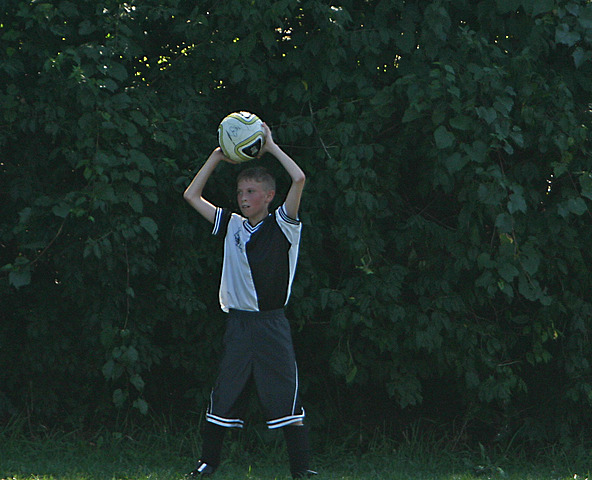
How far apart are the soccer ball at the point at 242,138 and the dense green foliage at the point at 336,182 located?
0.50 meters

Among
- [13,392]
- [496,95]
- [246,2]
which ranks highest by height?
[246,2]

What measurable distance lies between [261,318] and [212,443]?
0.74 meters

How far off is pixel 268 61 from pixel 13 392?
287 cm

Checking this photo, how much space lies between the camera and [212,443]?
4.65m

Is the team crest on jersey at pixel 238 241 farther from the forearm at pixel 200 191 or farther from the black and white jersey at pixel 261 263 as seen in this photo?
the forearm at pixel 200 191

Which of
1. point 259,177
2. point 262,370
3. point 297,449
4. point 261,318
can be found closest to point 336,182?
point 259,177

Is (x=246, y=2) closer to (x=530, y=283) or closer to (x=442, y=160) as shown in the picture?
(x=442, y=160)

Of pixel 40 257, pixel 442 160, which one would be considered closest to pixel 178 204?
pixel 40 257

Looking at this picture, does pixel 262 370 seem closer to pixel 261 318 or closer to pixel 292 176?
pixel 261 318

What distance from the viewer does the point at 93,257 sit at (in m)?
5.12

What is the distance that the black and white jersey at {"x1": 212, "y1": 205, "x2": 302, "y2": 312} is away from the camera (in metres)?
4.59

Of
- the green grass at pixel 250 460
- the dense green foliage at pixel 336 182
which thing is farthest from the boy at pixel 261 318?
the dense green foliage at pixel 336 182

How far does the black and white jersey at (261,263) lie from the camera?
459cm

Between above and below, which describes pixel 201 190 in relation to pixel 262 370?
above
